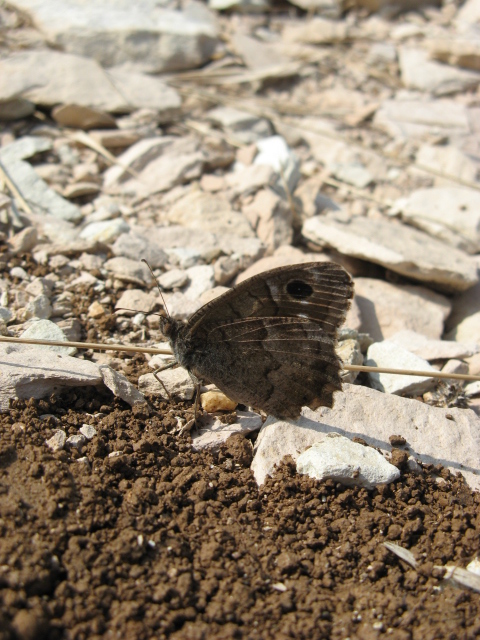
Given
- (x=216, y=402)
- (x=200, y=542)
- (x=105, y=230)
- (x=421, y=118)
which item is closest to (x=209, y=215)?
(x=105, y=230)

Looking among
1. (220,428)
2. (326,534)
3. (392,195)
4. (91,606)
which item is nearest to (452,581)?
(326,534)

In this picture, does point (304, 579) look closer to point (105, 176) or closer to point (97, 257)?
point (97, 257)

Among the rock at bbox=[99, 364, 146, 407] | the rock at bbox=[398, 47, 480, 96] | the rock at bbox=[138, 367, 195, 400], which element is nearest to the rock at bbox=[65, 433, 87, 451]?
the rock at bbox=[99, 364, 146, 407]

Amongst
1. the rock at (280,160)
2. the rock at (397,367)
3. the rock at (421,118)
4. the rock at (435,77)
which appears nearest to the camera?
the rock at (397,367)

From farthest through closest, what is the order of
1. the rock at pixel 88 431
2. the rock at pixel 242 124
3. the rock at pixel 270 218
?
the rock at pixel 242 124 < the rock at pixel 270 218 < the rock at pixel 88 431

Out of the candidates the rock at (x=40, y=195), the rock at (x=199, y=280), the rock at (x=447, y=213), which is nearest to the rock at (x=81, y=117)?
the rock at (x=40, y=195)

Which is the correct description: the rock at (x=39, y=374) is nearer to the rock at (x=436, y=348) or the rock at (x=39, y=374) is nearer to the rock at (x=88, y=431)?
the rock at (x=88, y=431)

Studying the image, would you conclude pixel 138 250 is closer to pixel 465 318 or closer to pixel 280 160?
pixel 280 160
